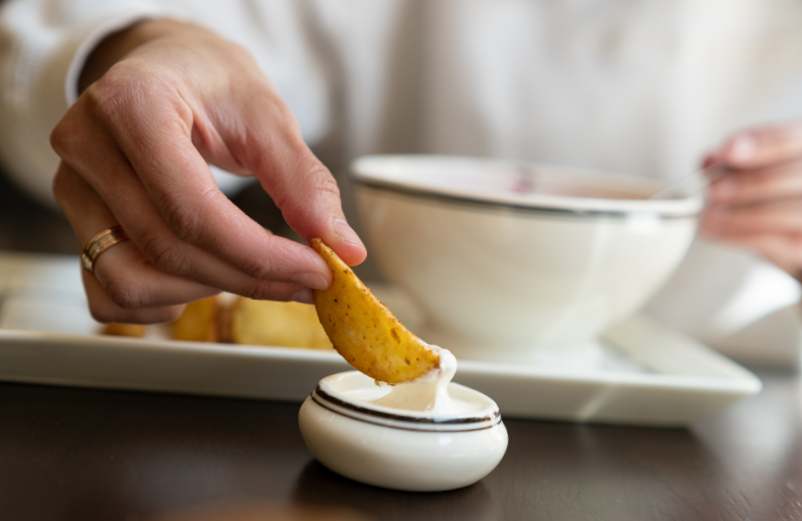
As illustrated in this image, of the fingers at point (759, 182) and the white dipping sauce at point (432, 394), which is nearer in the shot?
the white dipping sauce at point (432, 394)

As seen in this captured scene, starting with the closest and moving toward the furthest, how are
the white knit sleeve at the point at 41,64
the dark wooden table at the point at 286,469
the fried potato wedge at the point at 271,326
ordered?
the dark wooden table at the point at 286,469 → the fried potato wedge at the point at 271,326 → the white knit sleeve at the point at 41,64

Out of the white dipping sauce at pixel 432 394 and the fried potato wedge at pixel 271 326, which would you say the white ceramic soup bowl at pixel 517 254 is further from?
the white dipping sauce at pixel 432 394

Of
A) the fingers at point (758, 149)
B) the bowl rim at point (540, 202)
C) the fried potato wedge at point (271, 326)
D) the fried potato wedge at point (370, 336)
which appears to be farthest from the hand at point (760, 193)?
the fried potato wedge at point (370, 336)

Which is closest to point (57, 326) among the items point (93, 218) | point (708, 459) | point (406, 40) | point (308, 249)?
point (93, 218)

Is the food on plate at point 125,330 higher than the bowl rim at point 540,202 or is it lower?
lower

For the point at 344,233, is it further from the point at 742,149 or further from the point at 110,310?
the point at 742,149

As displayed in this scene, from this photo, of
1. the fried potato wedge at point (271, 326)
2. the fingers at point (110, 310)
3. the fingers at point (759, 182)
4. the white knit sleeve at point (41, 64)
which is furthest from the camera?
the fingers at point (759, 182)

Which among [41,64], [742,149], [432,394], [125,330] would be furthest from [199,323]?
[742,149]
